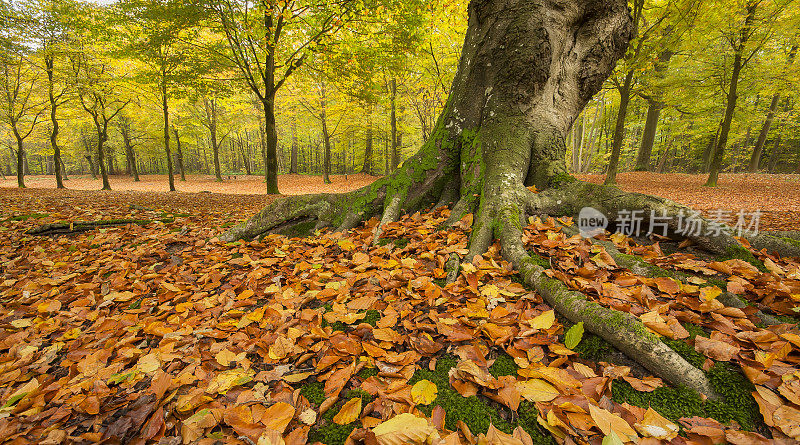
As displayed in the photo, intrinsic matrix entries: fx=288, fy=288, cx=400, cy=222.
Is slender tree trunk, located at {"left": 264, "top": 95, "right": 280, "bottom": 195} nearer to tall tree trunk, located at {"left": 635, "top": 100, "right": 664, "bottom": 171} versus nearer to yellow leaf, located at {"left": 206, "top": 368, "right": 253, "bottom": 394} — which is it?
yellow leaf, located at {"left": 206, "top": 368, "right": 253, "bottom": 394}

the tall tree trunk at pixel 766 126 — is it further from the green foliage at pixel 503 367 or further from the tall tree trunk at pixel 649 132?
the green foliage at pixel 503 367

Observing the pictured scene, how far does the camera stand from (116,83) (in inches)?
508

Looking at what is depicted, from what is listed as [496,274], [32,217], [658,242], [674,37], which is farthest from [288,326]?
[674,37]

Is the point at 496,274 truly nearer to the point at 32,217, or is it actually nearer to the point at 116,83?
the point at 32,217

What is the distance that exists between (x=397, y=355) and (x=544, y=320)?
2.52ft

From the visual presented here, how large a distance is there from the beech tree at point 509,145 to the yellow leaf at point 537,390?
89 cm

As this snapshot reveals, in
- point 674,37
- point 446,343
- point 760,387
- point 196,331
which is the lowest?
point 196,331

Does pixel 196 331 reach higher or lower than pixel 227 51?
lower

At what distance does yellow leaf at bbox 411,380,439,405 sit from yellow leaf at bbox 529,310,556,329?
2.00 feet

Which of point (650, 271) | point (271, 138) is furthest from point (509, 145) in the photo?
point (271, 138)

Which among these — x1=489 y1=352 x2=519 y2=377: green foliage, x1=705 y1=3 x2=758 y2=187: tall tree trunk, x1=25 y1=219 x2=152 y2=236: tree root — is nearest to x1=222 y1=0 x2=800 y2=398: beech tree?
x1=489 y1=352 x2=519 y2=377: green foliage

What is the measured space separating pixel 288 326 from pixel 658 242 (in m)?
2.80

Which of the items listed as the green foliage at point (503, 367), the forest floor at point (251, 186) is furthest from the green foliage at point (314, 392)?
the forest floor at point (251, 186)

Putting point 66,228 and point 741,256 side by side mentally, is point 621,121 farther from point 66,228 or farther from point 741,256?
point 66,228
